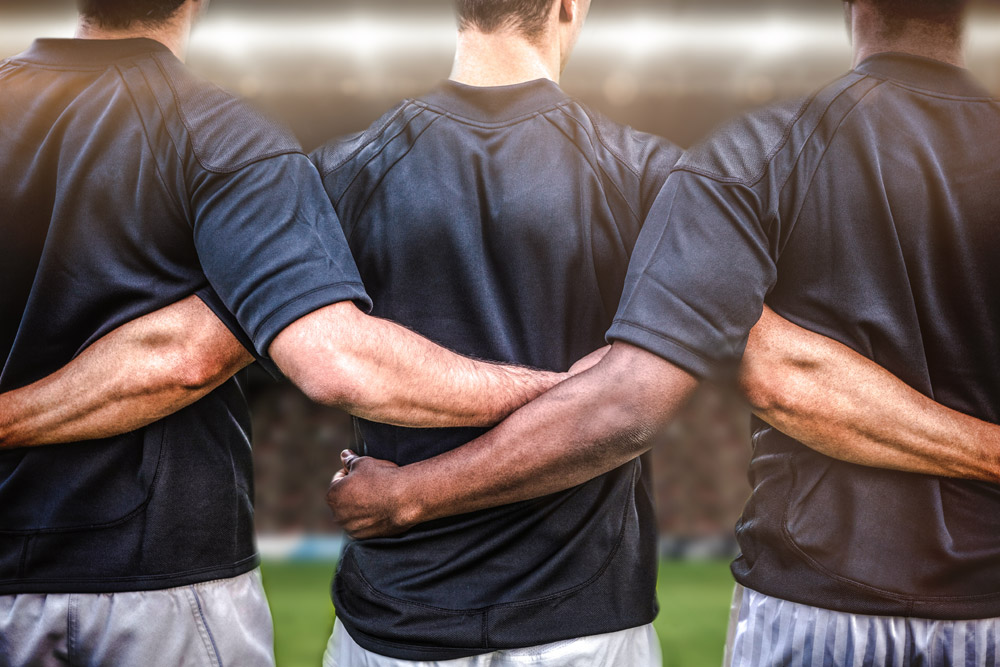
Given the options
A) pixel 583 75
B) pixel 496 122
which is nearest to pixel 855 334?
pixel 496 122

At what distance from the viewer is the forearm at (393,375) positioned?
1072 mm

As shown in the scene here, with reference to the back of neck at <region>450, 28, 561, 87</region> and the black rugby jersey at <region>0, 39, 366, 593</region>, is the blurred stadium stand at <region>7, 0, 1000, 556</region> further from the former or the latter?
the black rugby jersey at <region>0, 39, 366, 593</region>

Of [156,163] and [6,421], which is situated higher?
[156,163]

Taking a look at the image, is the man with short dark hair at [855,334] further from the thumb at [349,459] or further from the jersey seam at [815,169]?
the thumb at [349,459]

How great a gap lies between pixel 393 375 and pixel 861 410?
62cm

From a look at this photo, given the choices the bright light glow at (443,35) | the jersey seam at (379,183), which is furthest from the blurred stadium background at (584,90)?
the jersey seam at (379,183)

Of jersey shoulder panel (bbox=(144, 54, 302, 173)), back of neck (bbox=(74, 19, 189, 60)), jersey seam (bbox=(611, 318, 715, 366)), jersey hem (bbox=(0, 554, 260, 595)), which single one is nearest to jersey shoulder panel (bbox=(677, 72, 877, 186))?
jersey seam (bbox=(611, 318, 715, 366))

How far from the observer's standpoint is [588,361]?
3.85ft

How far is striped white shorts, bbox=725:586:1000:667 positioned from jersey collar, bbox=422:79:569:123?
803 millimetres

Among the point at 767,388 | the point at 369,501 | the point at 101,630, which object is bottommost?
the point at 101,630

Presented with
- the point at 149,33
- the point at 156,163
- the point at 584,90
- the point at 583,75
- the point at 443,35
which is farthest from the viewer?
the point at 584,90

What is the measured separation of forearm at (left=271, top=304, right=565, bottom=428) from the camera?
3.52 ft

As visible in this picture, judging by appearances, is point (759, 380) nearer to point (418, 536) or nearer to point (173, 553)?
point (418, 536)

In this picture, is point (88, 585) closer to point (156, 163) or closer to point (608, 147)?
point (156, 163)
